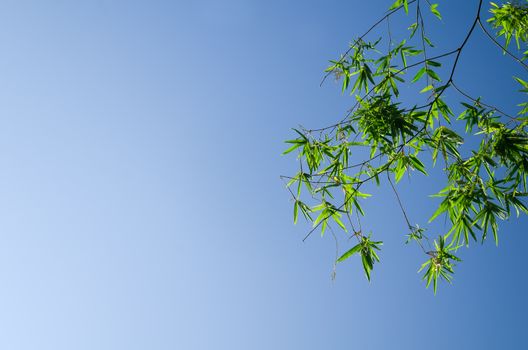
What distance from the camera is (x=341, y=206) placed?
113 inches

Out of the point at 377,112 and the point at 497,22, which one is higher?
the point at 497,22

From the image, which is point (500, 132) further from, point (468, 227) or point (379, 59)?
point (379, 59)

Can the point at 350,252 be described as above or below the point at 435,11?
below

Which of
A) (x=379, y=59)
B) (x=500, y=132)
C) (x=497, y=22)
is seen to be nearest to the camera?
(x=500, y=132)

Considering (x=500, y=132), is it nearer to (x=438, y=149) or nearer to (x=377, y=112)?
(x=438, y=149)

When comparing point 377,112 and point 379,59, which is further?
point 379,59

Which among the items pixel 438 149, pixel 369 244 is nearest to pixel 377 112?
pixel 438 149

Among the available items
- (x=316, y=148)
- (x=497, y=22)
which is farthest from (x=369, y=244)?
(x=497, y=22)

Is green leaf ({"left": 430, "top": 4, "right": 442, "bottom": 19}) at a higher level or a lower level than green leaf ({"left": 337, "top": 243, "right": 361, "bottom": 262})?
higher

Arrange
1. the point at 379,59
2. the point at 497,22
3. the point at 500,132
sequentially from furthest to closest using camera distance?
the point at 497,22 → the point at 379,59 → the point at 500,132

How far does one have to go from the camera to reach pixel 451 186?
9.74 feet

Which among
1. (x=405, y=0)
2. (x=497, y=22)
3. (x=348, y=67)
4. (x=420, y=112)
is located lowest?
(x=420, y=112)

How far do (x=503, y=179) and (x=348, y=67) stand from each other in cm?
149

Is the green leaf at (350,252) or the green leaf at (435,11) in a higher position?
the green leaf at (435,11)
